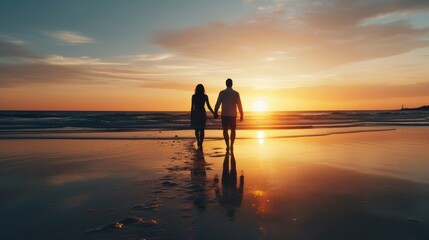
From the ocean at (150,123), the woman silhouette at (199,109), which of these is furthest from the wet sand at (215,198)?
the ocean at (150,123)

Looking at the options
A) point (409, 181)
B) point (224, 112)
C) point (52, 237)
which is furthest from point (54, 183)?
point (409, 181)

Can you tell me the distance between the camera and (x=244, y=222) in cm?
398

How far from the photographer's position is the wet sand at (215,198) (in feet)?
12.2

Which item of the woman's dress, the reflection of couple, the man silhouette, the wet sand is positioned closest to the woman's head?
the woman's dress

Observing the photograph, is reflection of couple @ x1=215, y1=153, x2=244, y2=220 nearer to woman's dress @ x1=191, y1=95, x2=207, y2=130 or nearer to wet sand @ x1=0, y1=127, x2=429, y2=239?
wet sand @ x1=0, y1=127, x2=429, y2=239

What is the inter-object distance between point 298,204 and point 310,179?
77.7 inches

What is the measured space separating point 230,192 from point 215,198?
0.48 meters

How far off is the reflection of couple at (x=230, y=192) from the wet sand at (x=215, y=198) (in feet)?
0.05

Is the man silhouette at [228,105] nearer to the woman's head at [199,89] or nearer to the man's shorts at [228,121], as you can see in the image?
the man's shorts at [228,121]

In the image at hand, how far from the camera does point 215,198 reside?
16.7 ft

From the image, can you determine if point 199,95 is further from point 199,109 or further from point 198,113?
point 198,113

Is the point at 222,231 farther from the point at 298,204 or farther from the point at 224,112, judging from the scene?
the point at 224,112

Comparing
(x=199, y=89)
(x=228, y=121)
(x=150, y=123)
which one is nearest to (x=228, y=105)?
(x=228, y=121)

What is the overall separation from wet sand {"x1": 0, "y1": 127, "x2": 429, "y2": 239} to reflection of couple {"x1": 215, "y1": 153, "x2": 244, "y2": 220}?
0.05 ft
